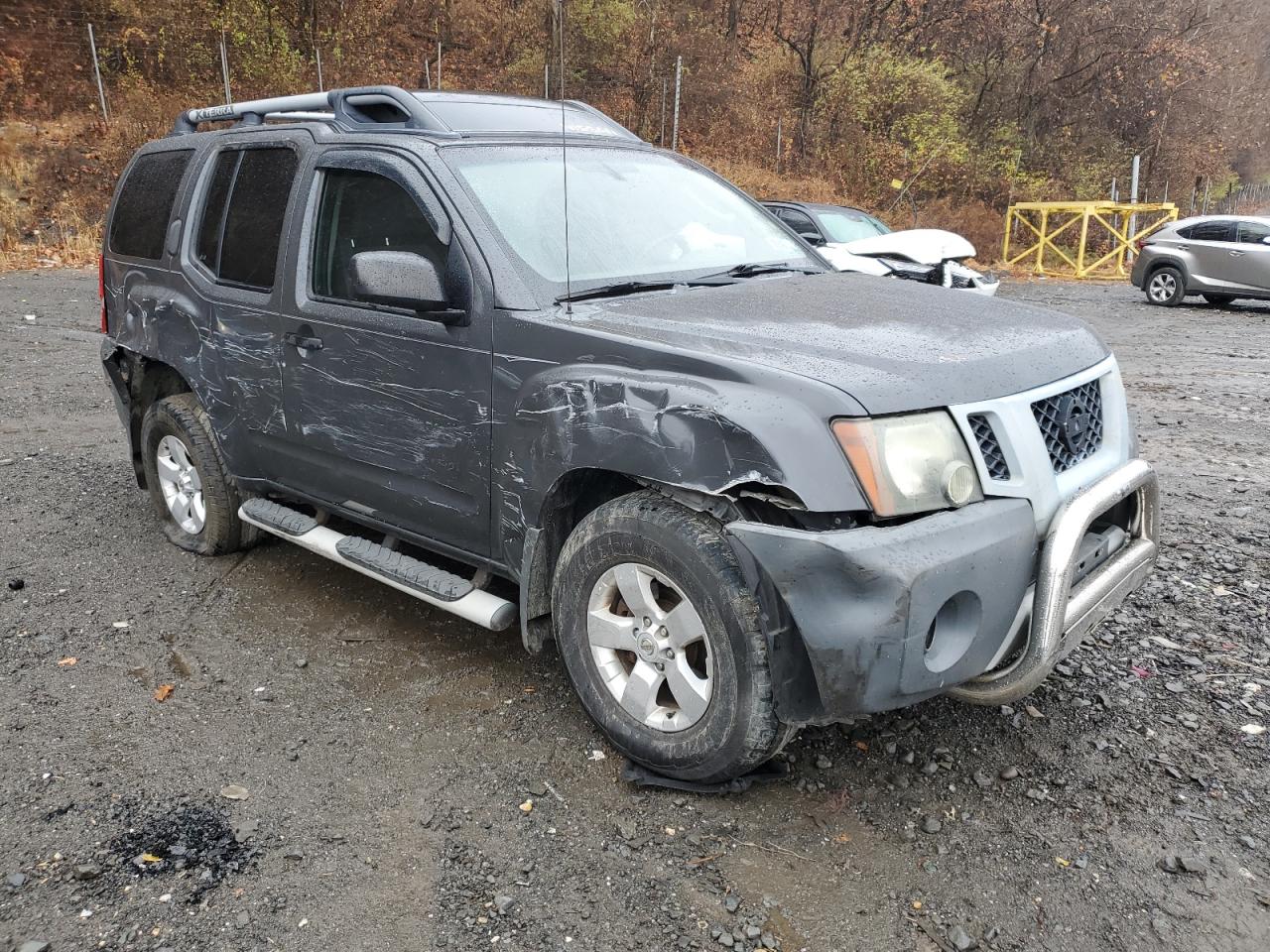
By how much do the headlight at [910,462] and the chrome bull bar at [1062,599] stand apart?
0.27 m

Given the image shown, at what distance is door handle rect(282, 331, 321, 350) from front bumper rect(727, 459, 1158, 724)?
196 centimetres

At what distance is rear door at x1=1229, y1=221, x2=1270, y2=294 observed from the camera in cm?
1415

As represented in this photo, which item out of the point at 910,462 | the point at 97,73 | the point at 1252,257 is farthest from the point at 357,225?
the point at 97,73

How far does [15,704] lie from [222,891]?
1485 millimetres

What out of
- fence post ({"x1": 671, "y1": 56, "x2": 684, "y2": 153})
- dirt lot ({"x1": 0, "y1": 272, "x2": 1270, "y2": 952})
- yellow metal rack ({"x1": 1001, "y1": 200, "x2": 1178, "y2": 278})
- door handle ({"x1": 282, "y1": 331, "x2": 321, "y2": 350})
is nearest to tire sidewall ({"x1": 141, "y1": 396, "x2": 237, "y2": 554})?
dirt lot ({"x1": 0, "y1": 272, "x2": 1270, "y2": 952})

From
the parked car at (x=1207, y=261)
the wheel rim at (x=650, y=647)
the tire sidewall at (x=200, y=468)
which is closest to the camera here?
the wheel rim at (x=650, y=647)

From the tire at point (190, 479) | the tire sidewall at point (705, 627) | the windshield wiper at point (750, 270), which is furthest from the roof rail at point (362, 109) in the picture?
the tire sidewall at point (705, 627)

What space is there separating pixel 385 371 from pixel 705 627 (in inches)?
60.8

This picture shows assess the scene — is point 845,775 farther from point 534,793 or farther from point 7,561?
point 7,561

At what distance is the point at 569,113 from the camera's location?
14.2ft

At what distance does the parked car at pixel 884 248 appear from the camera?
30.4ft

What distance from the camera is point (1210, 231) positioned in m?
14.9

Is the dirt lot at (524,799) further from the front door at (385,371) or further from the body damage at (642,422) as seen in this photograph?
the body damage at (642,422)

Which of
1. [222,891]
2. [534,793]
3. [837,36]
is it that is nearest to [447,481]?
[534,793]
